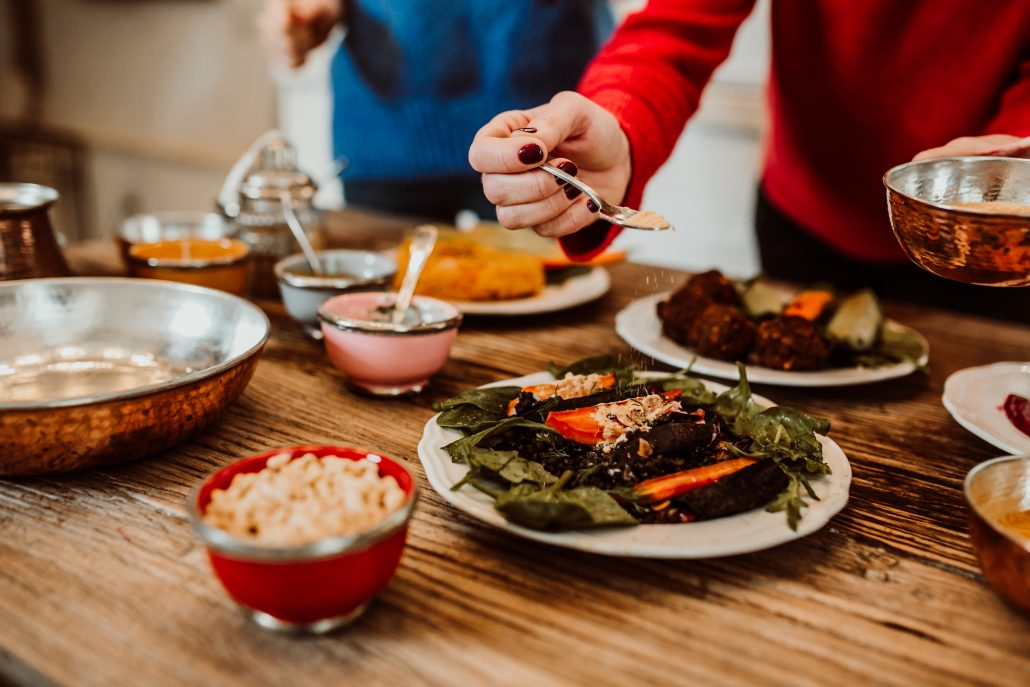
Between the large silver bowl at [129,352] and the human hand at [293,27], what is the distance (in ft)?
4.13

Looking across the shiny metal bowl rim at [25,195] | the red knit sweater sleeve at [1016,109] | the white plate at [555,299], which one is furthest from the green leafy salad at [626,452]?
the shiny metal bowl rim at [25,195]

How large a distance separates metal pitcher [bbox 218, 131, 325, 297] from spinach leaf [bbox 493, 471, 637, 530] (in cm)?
120

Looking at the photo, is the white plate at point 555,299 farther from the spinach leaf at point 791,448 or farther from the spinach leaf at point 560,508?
the spinach leaf at point 560,508

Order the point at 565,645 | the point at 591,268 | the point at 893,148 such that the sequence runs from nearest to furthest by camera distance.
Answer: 1. the point at 565,645
2. the point at 893,148
3. the point at 591,268

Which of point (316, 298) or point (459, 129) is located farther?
point (459, 129)

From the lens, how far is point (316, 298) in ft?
5.60

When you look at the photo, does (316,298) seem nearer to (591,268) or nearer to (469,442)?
(469,442)

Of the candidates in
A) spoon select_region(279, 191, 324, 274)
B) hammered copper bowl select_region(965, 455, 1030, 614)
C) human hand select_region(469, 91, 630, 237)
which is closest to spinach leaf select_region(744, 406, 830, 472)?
hammered copper bowl select_region(965, 455, 1030, 614)

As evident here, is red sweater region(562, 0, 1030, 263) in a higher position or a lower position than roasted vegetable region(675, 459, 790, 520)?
higher

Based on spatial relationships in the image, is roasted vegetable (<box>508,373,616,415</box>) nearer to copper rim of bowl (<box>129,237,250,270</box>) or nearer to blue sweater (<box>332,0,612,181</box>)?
copper rim of bowl (<box>129,237,250,270</box>)

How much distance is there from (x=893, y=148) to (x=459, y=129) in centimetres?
158

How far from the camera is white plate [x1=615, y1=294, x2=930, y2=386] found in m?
1.60

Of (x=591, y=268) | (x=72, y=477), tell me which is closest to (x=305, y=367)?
(x=72, y=477)

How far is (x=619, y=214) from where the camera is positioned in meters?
1.48
